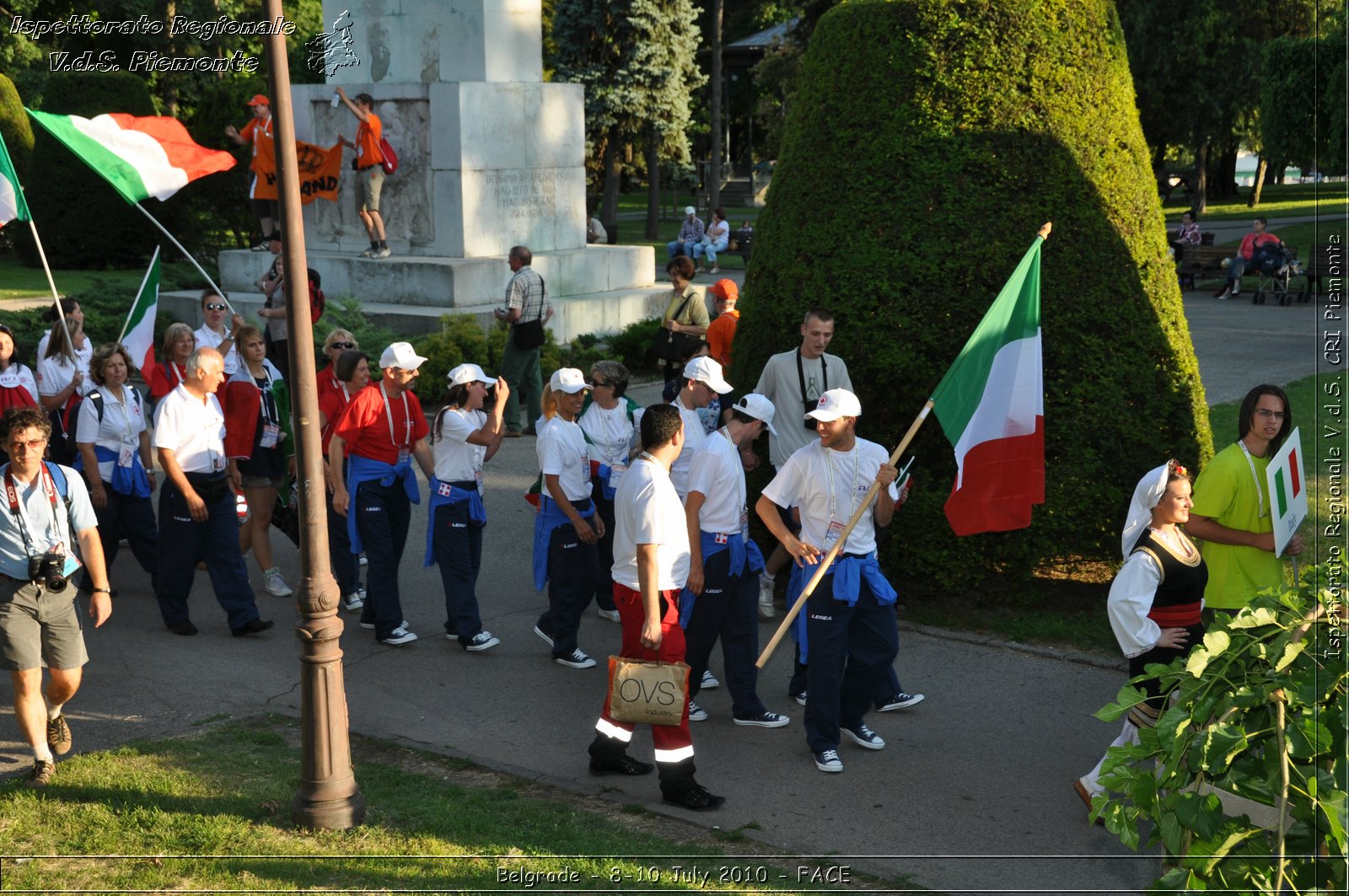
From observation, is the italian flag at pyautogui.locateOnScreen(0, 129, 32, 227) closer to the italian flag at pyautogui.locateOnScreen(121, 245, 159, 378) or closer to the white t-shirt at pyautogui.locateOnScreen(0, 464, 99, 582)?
the italian flag at pyautogui.locateOnScreen(121, 245, 159, 378)

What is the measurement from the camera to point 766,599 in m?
8.84

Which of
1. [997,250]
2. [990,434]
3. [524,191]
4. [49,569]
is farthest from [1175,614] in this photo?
[524,191]

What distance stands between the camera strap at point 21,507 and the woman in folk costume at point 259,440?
2.42m

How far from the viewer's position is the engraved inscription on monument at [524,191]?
701 inches

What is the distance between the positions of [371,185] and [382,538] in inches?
410

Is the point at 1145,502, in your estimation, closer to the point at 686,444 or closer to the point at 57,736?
the point at 686,444

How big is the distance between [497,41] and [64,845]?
13.8m

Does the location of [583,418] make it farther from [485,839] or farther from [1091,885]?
[1091,885]

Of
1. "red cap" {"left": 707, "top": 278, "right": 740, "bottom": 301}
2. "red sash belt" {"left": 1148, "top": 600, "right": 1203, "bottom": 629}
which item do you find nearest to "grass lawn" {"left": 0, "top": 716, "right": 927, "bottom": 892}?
"red sash belt" {"left": 1148, "top": 600, "right": 1203, "bottom": 629}

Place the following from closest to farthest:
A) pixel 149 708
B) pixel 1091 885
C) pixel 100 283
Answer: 1. pixel 1091 885
2. pixel 149 708
3. pixel 100 283

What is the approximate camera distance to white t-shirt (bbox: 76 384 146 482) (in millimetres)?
8734

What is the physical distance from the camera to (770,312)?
896cm

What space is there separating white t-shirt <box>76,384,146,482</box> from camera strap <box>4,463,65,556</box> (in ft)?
7.97

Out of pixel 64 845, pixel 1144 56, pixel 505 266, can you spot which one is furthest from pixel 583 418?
pixel 1144 56
